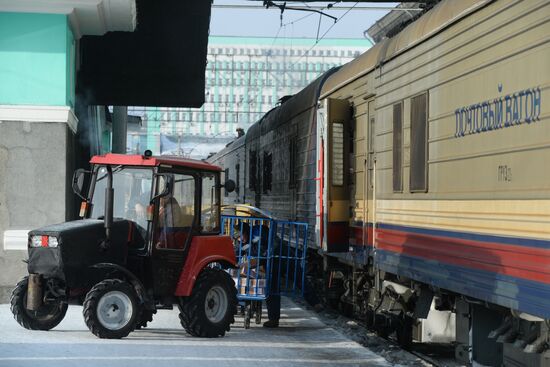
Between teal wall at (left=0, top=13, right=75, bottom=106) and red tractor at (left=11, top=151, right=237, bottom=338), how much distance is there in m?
3.77

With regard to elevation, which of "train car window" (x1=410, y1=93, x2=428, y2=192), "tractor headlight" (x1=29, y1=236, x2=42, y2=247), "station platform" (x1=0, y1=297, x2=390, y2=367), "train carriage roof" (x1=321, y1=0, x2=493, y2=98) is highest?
"train carriage roof" (x1=321, y1=0, x2=493, y2=98)

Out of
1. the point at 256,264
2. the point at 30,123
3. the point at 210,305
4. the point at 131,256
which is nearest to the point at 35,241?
the point at 131,256

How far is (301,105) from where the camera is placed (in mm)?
17500

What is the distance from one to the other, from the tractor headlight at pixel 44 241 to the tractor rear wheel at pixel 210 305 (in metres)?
1.80

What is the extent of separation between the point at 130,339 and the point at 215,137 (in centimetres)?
6617

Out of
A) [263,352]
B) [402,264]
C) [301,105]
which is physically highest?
[301,105]

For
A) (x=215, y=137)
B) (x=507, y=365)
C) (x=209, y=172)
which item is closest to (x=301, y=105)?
(x=209, y=172)

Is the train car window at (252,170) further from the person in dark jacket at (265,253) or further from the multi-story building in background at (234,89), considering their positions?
the multi-story building in background at (234,89)

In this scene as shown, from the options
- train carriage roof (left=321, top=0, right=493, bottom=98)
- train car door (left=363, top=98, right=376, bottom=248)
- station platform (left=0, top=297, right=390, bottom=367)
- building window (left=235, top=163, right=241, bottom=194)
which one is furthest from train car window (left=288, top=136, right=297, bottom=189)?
building window (left=235, top=163, right=241, bottom=194)

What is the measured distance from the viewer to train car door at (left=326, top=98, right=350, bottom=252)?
13.6 metres

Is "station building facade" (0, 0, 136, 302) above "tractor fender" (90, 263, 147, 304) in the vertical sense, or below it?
above

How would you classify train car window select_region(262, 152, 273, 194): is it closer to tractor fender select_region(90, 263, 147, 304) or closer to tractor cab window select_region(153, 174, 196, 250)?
tractor cab window select_region(153, 174, 196, 250)

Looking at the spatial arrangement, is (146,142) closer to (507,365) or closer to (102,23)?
(102,23)

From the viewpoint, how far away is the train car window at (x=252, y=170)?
2450 centimetres
